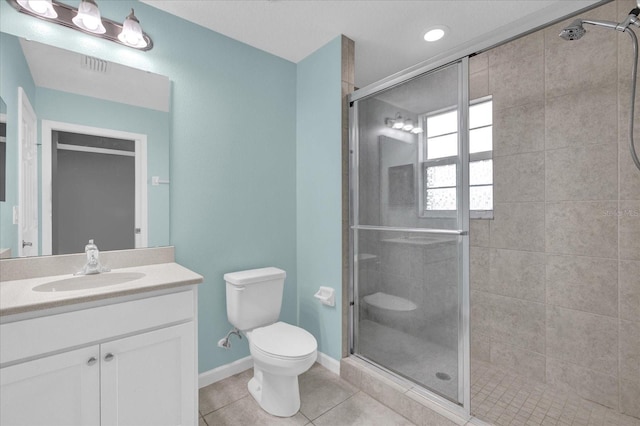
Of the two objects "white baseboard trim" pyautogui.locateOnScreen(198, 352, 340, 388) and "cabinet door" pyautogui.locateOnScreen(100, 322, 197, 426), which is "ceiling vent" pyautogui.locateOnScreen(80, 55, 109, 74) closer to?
"cabinet door" pyautogui.locateOnScreen(100, 322, 197, 426)

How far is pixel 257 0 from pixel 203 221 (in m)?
1.44

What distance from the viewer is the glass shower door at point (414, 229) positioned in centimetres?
160

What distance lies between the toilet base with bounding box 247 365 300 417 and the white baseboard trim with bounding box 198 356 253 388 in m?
0.45

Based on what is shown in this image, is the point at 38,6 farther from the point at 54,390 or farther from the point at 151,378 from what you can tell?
the point at 151,378

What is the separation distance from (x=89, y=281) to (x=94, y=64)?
3.93ft

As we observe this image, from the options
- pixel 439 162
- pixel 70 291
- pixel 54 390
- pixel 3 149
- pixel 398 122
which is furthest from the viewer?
pixel 398 122

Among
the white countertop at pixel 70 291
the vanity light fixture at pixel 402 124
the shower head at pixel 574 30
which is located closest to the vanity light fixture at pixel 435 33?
the vanity light fixture at pixel 402 124

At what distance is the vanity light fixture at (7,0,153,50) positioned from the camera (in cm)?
149

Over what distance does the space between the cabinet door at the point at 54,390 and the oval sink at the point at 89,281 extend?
42cm

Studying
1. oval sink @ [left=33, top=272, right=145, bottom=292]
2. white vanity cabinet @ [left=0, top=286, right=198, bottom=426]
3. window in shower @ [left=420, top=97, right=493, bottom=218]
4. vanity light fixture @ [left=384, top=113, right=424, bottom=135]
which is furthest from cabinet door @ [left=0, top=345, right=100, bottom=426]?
vanity light fixture @ [left=384, top=113, right=424, bottom=135]

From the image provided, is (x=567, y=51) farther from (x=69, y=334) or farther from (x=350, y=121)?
(x=69, y=334)

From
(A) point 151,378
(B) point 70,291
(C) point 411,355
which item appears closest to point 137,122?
(B) point 70,291

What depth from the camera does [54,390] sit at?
1150 mm

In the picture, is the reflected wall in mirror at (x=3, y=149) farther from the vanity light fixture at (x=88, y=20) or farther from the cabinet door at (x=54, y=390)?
the cabinet door at (x=54, y=390)
